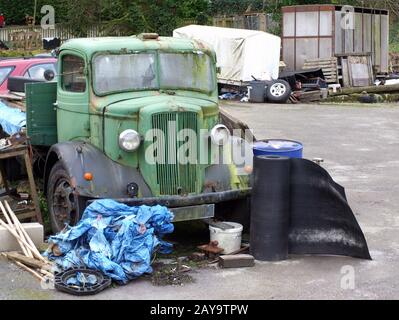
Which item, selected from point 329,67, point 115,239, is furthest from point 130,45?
point 329,67

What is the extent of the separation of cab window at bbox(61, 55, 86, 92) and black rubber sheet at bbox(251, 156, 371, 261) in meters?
2.43

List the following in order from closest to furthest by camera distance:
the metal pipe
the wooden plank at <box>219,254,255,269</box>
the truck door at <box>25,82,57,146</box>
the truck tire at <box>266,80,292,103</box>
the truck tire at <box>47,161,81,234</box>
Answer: the wooden plank at <box>219,254,255,269</box> < the metal pipe < the truck tire at <box>47,161,81,234</box> < the truck door at <box>25,82,57,146</box> < the truck tire at <box>266,80,292,103</box>

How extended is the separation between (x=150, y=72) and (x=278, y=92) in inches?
609

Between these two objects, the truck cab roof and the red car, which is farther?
the red car

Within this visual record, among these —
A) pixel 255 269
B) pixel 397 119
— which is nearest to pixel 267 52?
pixel 397 119

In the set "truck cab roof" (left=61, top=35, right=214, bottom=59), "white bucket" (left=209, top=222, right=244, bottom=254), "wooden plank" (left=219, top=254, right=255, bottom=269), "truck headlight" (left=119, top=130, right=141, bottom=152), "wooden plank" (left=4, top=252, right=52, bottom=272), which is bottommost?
"wooden plank" (left=219, top=254, right=255, bottom=269)

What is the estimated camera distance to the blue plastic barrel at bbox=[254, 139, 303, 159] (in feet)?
26.2

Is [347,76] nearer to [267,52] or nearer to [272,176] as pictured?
[267,52]

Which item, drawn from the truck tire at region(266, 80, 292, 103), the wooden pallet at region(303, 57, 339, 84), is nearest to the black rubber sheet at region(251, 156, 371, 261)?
the truck tire at region(266, 80, 292, 103)

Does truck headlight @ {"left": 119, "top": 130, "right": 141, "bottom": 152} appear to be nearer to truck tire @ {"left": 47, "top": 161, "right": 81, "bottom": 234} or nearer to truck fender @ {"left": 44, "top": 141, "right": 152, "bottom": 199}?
truck fender @ {"left": 44, "top": 141, "right": 152, "bottom": 199}

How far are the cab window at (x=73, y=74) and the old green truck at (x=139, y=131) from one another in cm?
1

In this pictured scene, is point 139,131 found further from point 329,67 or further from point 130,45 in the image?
point 329,67

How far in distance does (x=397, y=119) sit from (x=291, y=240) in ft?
42.2
